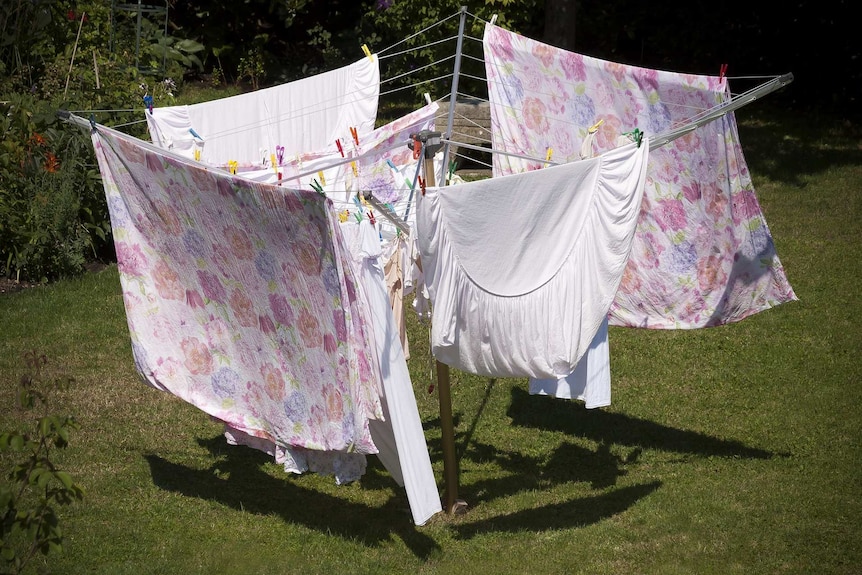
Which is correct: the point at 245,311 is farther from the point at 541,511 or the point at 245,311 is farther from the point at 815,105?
the point at 815,105

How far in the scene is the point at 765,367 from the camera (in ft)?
21.2

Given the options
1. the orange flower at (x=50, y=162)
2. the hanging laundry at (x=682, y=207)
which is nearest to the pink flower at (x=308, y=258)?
the hanging laundry at (x=682, y=207)

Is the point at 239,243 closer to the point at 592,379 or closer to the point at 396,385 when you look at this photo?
the point at 396,385

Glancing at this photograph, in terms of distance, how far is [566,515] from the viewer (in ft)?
16.3

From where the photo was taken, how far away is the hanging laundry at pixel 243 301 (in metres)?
4.04

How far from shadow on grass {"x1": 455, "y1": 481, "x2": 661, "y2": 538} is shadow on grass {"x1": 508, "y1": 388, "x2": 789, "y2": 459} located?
53 cm

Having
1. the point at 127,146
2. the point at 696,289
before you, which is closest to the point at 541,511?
the point at 696,289

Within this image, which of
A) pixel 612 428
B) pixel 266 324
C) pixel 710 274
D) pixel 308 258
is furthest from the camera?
pixel 612 428

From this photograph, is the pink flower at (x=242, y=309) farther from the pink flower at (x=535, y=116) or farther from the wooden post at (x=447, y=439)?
the pink flower at (x=535, y=116)

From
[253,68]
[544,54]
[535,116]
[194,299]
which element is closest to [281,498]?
[194,299]

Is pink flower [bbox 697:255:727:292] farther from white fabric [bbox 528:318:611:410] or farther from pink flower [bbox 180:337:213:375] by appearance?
pink flower [bbox 180:337:213:375]

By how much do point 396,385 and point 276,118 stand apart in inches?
95.3

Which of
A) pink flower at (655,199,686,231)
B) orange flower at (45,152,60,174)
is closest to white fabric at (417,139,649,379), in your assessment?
pink flower at (655,199,686,231)

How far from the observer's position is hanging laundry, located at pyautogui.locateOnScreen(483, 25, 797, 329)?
5.02 m
